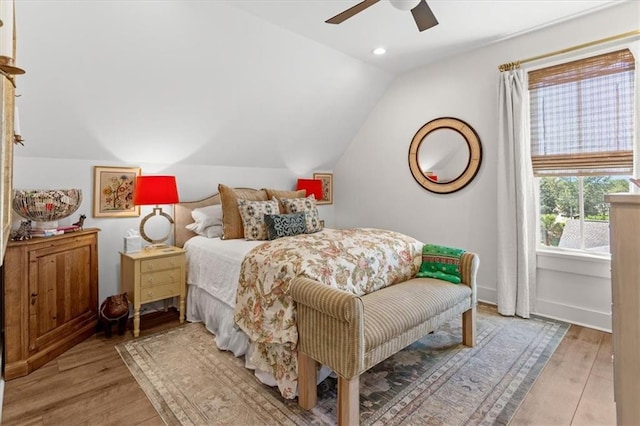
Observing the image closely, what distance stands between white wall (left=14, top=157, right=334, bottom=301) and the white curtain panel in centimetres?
300

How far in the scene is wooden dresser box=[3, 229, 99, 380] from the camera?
2.09 meters

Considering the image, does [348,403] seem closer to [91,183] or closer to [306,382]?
[306,382]

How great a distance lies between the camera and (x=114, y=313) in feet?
8.74

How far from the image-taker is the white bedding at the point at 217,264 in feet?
8.28

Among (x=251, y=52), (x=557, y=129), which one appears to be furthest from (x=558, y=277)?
(x=251, y=52)

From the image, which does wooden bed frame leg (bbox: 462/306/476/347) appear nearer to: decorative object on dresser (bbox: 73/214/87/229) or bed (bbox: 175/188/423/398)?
bed (bbox: 175/188/423/398)

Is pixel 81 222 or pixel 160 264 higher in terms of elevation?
pixel 81 222

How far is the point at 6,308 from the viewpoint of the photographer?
206cm

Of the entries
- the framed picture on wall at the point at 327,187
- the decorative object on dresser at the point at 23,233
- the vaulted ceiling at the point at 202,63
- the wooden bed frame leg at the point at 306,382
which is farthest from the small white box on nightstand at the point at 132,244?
the framed picture on wall at the point at 327,187

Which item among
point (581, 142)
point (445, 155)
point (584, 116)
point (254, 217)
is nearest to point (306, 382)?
point (254, 217)

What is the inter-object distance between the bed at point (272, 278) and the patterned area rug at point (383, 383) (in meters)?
0.13

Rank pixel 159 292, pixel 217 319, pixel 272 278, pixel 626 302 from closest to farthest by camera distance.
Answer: pixel 626 302 → pixel 272 278 → pixel 217 319 → pixel 159 292

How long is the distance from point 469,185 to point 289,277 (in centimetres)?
256

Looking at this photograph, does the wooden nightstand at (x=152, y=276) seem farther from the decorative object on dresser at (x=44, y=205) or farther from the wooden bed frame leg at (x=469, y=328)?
the wooden bed frame leg at (x=469, y=328)
